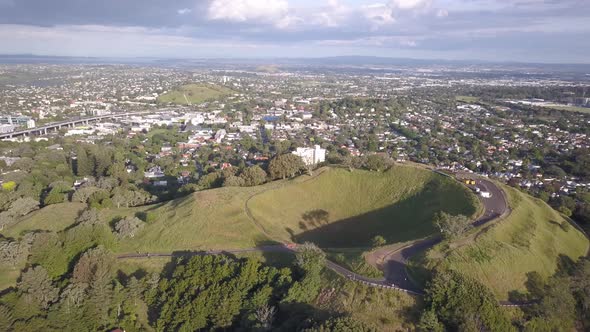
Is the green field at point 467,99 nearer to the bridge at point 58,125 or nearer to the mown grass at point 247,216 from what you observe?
the bridge at point 58,125

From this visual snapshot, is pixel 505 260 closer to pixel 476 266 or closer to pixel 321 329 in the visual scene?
pixel 476 266

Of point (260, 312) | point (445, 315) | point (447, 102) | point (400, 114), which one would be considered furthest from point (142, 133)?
point (447, 102)

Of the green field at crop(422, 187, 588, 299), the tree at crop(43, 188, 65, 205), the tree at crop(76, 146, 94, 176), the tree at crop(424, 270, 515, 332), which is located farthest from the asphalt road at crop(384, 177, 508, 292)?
the tree at crop(76, 146, 94, 176)

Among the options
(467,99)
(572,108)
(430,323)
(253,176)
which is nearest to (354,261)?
(430,323)

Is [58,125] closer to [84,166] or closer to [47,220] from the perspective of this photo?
[84,166]

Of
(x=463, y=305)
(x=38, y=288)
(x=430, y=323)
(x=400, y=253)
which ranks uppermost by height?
(x=463, y=305)
